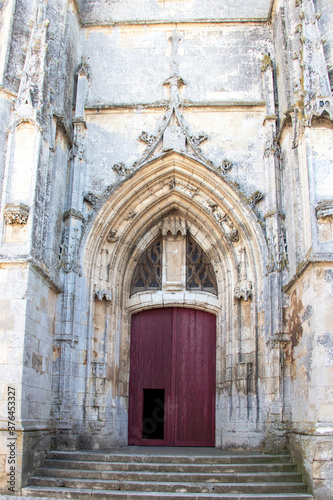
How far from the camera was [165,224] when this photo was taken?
32.8 feet

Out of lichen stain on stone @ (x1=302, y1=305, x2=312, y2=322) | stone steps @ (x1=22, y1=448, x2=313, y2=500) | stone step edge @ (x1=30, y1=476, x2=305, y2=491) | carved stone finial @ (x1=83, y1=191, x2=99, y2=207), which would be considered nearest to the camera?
stone steps @ (x1=22, y1=448, x2=313, y2=500)

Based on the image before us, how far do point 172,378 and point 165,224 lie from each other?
2.69 metres

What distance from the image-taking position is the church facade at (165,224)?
7.46 meters

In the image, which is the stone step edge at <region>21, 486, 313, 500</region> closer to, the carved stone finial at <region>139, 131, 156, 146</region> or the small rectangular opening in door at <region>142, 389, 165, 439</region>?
the small rectangular opening in door at <region>142, 389, 165, 439</region>

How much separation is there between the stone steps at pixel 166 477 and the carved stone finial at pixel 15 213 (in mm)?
3205

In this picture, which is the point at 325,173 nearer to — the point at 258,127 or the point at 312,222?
the point at 312,222

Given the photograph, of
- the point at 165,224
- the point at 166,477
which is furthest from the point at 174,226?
the point at 166,477

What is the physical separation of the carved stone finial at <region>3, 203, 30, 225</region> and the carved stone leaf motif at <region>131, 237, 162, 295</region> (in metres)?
3.00

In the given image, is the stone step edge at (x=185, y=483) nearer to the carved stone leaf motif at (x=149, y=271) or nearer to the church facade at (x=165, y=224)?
the church facade at (x=165, y=224)

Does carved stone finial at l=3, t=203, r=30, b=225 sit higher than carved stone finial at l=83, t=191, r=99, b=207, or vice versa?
carved stone finial at l=83, t=191, r=99, b=207

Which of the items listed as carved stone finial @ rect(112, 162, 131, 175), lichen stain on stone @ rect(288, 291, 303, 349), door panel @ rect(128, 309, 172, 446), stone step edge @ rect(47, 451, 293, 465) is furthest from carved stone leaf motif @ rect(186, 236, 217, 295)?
stone step edge @ rect(47, 451, 293, 465)

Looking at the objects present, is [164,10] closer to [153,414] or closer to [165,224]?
[165,224]

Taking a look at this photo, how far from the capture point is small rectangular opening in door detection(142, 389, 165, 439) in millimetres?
9453

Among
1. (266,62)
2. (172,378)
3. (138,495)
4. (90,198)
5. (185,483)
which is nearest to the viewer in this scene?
(138,495)
